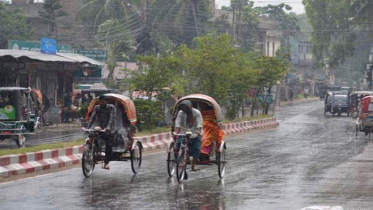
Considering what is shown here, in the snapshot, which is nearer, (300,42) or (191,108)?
(191,108)

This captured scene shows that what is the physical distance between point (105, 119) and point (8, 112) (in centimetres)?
1027

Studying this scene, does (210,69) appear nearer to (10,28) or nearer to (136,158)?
(136,158)

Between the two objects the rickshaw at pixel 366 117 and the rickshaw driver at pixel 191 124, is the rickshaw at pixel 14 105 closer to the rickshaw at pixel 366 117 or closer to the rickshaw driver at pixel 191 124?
the rickshaw driver at pixel 191 124

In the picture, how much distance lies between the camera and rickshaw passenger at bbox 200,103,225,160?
1777 centimetres

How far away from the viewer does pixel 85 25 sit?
7200cm

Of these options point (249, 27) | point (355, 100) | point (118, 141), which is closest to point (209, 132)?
point (118, 141)

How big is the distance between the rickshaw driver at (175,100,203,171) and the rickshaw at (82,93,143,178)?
64.1 inches

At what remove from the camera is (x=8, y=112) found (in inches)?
1069

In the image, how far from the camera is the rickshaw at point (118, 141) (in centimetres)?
1719

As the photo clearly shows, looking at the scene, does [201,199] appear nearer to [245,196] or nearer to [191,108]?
[245,196]

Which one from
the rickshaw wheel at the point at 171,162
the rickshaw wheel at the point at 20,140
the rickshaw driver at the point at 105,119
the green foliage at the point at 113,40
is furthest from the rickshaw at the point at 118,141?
the green foliage at the point at 113,40

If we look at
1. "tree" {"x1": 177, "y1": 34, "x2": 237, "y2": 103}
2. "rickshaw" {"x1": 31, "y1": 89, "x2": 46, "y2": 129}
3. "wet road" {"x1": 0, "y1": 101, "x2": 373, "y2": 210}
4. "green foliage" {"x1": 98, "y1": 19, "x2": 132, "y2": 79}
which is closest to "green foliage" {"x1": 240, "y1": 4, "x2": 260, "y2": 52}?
"green foliage" {"x1": 98, "y1": 19, "x2": 132, "y2": 79}

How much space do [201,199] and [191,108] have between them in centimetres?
369

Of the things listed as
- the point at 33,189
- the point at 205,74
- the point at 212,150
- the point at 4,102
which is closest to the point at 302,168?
the point at 212,150
